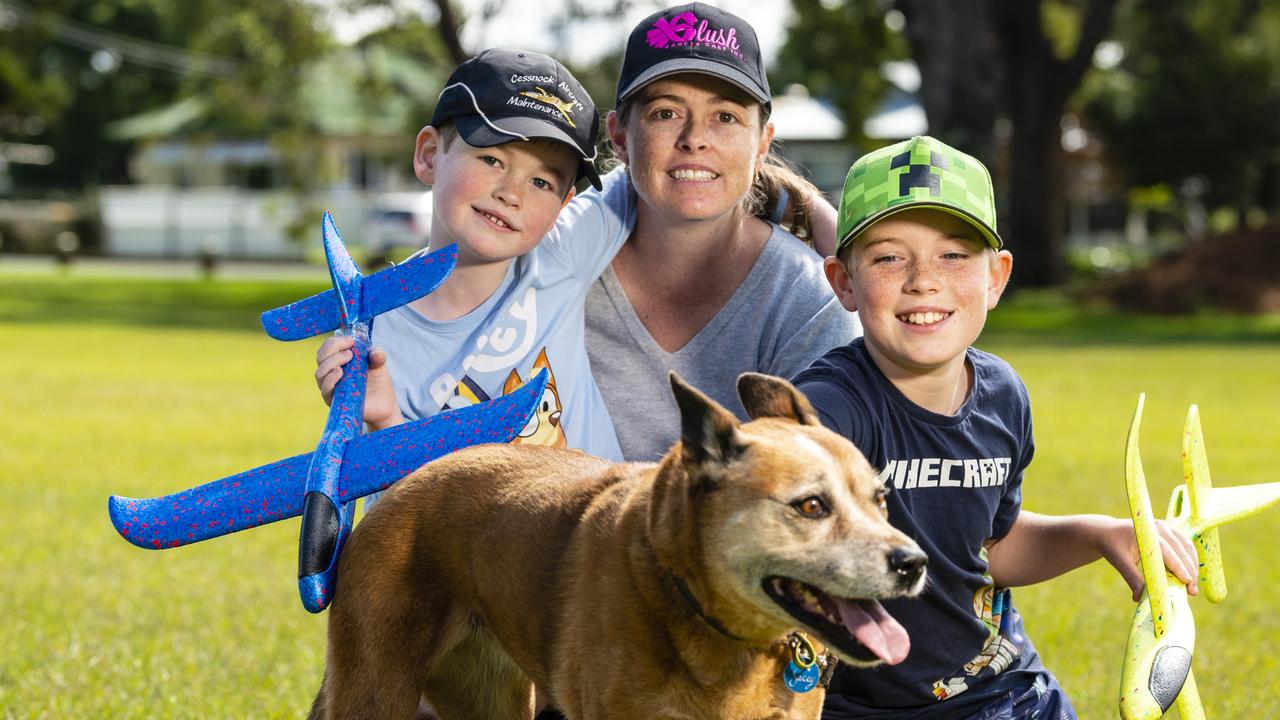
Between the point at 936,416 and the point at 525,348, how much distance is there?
1.29 meters

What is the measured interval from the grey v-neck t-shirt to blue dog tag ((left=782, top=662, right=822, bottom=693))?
1.57 metres

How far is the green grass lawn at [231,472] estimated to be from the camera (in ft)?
18.6

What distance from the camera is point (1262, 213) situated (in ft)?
155

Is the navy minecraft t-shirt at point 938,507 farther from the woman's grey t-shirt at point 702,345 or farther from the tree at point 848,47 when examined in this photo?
the tree at point 848,47

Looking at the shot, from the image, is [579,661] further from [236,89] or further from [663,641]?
[236,89]

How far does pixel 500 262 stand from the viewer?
14.7ft

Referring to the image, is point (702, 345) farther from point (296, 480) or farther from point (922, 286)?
point (296, 480)

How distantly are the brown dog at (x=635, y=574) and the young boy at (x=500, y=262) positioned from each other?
530 millimetres

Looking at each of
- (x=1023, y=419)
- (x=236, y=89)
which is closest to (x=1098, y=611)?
(x=1023, y=419)

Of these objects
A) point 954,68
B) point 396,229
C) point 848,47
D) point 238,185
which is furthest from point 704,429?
point 238,185

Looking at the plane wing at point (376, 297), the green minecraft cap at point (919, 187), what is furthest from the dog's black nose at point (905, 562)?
the plane wing at point (376, 297)

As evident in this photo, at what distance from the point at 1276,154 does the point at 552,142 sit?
144ft

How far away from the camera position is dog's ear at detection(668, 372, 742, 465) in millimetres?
2906

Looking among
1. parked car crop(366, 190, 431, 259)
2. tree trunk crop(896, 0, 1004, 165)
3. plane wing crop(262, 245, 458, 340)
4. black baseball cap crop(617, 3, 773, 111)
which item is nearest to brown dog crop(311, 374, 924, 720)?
plane wing crop(262, 245, 458, 340)
